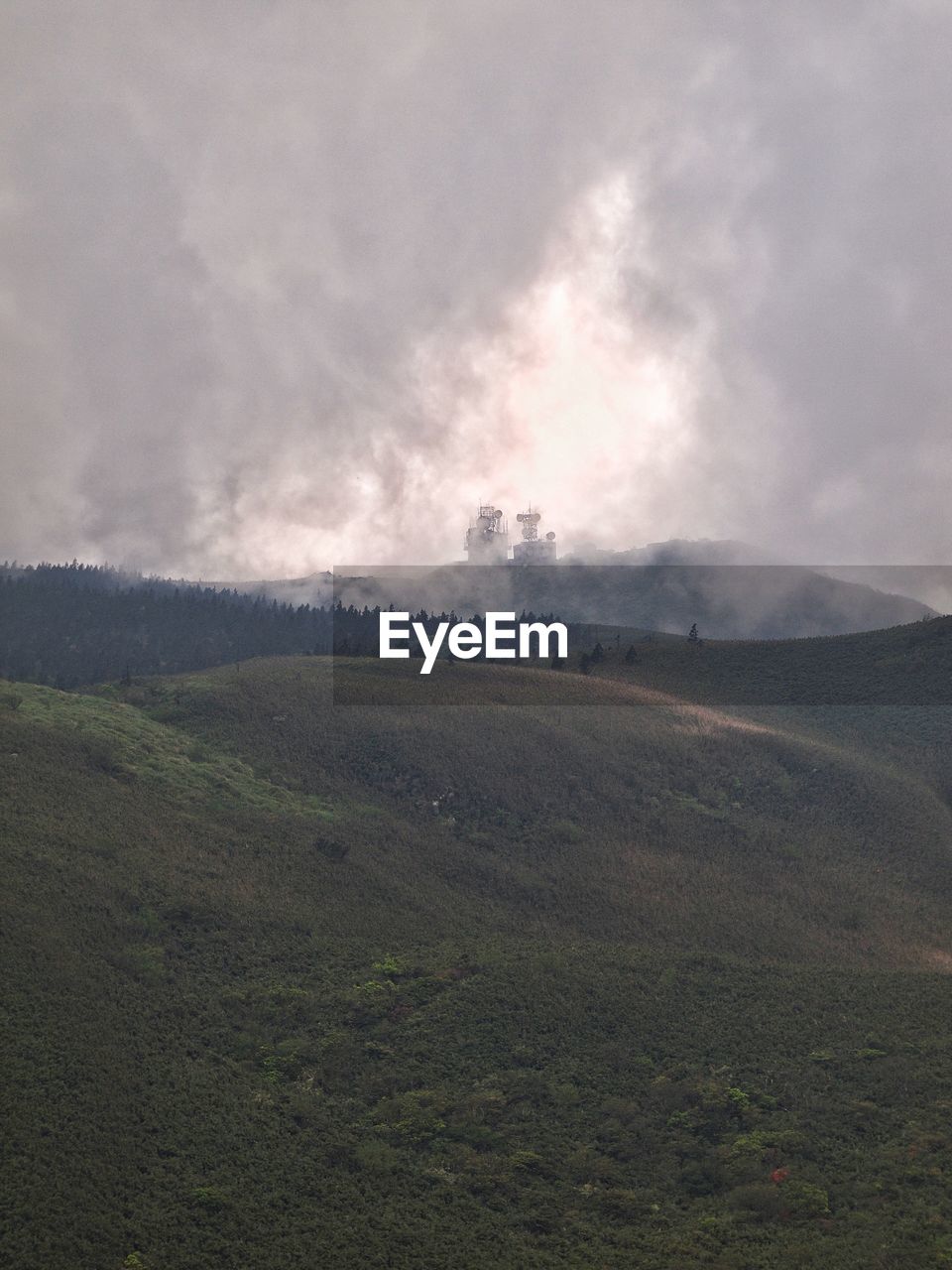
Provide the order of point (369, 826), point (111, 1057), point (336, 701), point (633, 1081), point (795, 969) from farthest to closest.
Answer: point (336, 701)
point (369, 826)
point (795, 969)
point (633, 1081)
point (111, 1057)

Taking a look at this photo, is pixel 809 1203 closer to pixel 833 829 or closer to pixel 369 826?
pixel 369 826

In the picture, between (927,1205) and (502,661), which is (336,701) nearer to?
(502,661)

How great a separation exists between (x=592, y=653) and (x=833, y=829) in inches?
2061

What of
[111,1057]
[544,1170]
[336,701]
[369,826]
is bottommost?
[544,1170]

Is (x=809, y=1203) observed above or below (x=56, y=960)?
below

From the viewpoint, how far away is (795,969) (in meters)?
44.1

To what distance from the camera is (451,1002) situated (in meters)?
38.5

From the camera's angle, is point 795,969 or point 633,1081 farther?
point 795,969

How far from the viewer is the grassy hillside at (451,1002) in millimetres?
26250

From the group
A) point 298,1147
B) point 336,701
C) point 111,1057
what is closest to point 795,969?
point 298,1147

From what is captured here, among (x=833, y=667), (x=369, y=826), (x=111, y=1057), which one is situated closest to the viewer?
(x=111, y=1057)

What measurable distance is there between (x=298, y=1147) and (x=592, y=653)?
9123 centimetres

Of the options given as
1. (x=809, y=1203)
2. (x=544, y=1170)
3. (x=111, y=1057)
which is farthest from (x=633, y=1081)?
(x=111, y=1057)

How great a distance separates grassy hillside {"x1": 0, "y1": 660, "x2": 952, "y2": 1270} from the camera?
26.2 metres
